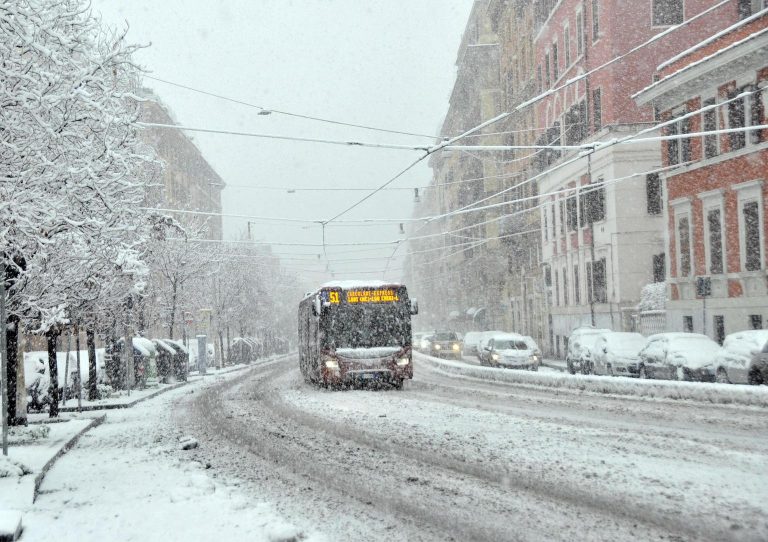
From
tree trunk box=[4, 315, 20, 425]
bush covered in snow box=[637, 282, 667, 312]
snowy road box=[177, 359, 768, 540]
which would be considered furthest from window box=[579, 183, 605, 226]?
tree trunk box=[4, 315, 20, 425]

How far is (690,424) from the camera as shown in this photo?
13797mm

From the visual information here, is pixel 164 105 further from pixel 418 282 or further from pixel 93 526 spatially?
pixel 418 282

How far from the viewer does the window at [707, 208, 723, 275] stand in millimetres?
31842

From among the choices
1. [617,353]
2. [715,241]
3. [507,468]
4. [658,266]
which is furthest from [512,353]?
[507,468]

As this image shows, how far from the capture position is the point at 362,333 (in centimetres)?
2506

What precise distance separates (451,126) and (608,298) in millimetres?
51524

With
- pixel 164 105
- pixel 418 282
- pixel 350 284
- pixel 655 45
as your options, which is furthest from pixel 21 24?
pixel 418 282

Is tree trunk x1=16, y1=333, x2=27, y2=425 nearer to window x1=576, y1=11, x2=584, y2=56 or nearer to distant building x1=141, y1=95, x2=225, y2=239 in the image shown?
window x1=576, y1=11, x2=584, y2=56

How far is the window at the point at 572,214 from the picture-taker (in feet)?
149

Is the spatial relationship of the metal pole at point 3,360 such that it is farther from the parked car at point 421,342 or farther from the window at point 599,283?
the parked car at point 421,342

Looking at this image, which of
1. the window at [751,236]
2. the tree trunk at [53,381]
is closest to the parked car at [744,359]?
the window at [751,236]

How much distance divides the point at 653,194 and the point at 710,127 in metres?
7.87

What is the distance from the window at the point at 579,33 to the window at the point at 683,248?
460 inches

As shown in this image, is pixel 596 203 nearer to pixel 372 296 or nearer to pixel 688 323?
pixel 688 323
